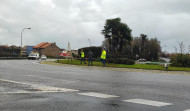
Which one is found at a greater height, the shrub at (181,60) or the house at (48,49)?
the house at (48,49)

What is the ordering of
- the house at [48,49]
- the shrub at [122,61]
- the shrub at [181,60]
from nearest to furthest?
1. the shrub at [181,60]
2. the shrub at [122,61]
3. the house at [48,49]

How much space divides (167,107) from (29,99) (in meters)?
3.10

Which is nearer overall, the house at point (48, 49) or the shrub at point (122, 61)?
the shrub at point (122, 61)

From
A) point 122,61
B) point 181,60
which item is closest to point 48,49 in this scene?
point 122,61

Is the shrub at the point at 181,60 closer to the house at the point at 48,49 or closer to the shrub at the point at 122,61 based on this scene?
the shrub at the point at 122,61

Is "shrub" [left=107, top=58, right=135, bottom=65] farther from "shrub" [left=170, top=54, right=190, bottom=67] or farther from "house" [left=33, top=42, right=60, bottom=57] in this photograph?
"house" [left=33, top=42, right=60, bottom=57]

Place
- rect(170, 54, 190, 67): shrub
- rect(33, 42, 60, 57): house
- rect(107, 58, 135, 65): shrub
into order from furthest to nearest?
rect(33, 42, 60, 57): house < rect(107, 58, 135, 65): shrub < rect(170, 54, 190, 67): shrub

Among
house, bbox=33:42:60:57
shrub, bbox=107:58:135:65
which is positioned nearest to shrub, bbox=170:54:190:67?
shrub, bbox=107:58:135:65

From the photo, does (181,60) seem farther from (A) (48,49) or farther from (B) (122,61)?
(A) (48,49)

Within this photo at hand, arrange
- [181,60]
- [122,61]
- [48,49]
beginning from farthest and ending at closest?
[48,49]
[122,61]
[181,60]

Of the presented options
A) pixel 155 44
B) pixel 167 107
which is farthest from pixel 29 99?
pixel 155 44

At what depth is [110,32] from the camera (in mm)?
83438

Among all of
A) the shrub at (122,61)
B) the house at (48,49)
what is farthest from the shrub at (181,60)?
the house at (48,49)

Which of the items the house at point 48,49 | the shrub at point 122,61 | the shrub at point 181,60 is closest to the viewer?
the shrub at point 181,60
